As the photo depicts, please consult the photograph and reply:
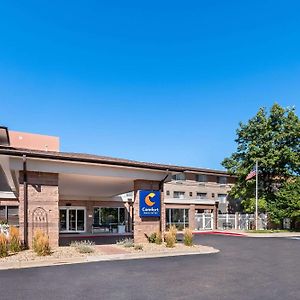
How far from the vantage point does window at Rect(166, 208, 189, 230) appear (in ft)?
129

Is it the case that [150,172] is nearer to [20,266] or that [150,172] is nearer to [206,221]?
[20,266]

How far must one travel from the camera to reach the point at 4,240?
12836 mm

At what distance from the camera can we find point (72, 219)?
33.1m

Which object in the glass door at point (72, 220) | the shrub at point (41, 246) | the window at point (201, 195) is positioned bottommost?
the glass door at point (72, 220)

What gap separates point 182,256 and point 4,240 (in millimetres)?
6776

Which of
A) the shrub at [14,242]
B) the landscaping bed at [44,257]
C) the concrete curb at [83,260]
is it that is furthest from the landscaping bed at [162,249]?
the shrub at [14,242]

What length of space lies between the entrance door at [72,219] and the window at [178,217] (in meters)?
10.1

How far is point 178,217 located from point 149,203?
22.8m

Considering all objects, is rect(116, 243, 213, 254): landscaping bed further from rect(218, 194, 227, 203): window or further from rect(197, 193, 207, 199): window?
rect(218, 194, 227, 203): window

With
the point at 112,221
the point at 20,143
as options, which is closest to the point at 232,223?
the point at 112,221

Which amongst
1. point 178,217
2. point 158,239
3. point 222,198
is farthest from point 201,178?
point 158,239

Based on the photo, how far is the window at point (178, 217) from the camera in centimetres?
3928

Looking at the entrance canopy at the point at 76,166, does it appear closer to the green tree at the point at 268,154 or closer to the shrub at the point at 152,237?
the shrub at the point at 152,237

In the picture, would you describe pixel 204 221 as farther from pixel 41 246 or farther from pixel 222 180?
pixel 41 246
